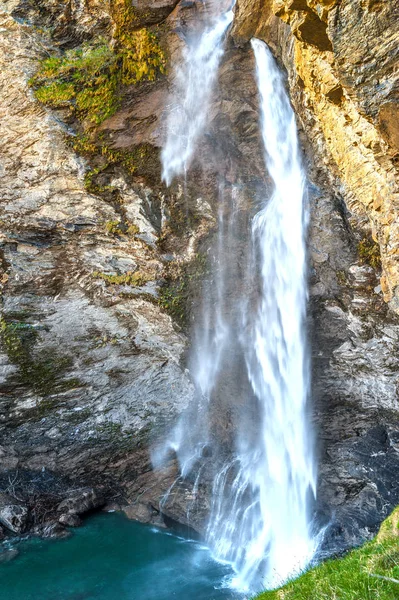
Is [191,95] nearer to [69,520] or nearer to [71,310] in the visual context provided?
[71,310]

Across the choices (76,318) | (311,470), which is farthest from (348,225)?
(76,318)

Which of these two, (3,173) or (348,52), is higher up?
(3,173)

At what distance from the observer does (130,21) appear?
35.0 feet

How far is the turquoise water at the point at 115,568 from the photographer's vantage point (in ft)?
36.0

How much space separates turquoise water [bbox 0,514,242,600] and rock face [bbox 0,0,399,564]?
74 centimetres

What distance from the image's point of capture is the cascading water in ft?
36.1

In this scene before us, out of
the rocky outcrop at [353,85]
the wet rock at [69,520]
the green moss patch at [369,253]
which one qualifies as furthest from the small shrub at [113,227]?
the wet rock at [69,520]

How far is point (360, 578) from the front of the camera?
415 centimetres

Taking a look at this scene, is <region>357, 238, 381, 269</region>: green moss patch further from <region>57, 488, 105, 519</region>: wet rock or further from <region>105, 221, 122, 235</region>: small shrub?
<region>57, 488, 105, 519</region>: wet rock

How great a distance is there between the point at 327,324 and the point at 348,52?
6440mm

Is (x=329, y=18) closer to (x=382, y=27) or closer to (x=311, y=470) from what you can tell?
(x=382, y=27)

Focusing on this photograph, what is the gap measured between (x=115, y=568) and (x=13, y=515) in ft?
12.7

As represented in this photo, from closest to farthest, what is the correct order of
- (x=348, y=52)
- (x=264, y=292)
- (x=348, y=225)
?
1. (x=348, y=52)
2. (x=348, y=225)
3. (x=264, y=292)

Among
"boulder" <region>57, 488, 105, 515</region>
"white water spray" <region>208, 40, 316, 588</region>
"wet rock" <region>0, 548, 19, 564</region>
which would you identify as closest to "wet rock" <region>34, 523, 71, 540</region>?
"boulder" <region>57, 488, 105, 515</region>
